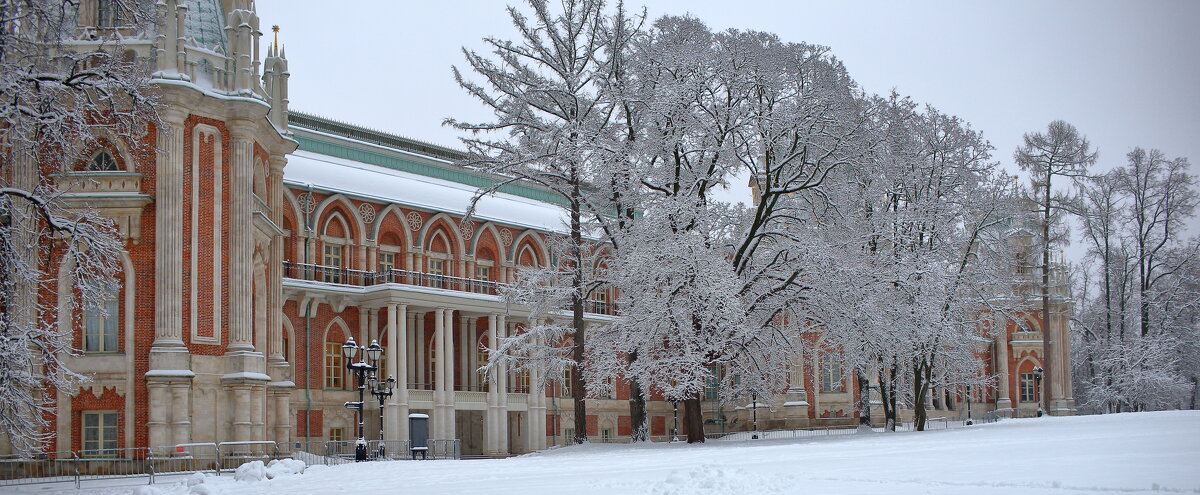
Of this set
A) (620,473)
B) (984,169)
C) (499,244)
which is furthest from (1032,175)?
(620,473)

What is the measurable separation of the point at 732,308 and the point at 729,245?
3922mm

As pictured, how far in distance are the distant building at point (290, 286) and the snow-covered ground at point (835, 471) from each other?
590 centimetres

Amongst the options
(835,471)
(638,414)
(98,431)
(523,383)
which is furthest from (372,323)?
(835,471)

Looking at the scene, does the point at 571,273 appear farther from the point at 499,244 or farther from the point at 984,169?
the point at 499,244

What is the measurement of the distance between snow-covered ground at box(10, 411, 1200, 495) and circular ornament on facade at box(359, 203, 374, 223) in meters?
23.7

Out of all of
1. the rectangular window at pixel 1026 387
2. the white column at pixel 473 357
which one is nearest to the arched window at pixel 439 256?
the white column at pixel 473 357

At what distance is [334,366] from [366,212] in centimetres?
601

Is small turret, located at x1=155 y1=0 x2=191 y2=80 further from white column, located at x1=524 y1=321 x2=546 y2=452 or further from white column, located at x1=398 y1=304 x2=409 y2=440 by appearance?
white column, located at x1=524 y1=321 x2=546 y2=452

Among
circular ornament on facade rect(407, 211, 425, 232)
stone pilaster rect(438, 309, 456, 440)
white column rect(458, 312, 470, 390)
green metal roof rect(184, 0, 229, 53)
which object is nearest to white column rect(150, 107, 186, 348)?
green metal roof rect(184, 0, 229, 53)

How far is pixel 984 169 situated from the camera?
32125 millimetres

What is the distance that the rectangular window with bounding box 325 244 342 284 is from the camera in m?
41.8

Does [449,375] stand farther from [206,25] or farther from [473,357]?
[206,25]

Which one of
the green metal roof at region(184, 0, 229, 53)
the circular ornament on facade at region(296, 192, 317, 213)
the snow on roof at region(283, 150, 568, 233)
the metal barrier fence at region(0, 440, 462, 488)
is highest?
the green metal roof at region(184, 0, 229, 53)

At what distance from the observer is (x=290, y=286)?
39.3 meters
